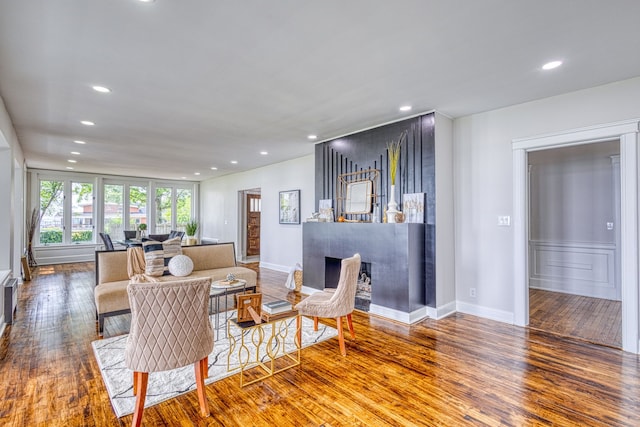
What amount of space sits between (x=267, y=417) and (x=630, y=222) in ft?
11.8

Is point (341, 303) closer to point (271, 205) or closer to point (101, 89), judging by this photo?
Result: point (101, 89)

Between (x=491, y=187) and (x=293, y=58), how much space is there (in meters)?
2.81

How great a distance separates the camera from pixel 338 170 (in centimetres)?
501

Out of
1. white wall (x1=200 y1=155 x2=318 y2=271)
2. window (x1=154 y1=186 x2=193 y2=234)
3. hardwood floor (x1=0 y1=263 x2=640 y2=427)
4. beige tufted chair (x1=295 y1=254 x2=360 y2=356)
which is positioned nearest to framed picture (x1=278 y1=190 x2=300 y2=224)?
white wall (x1=200 y1=155 x2=318 y2=271)

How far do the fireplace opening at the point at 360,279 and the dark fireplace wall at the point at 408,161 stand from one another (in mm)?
829

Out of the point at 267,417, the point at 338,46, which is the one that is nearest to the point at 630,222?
the point at 338,46

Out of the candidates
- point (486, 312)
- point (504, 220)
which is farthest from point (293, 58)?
point (486, 312)

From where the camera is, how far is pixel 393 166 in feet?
13.6

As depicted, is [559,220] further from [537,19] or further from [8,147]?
[8,147]

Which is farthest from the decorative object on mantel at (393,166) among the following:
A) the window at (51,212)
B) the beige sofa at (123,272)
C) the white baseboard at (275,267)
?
the window at (51,212)

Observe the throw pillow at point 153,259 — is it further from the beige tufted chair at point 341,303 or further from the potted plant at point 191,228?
the potted plant at point 191,228

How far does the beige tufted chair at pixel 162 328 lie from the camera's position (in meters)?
1.85

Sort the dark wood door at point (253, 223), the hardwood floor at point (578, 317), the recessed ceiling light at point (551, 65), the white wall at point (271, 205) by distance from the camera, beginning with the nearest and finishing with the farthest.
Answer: the recessed ceiling light at point (551, 65), the hardwood floor at point (578, 317), the white wall at point (271, 205), the dark wood door at point (253, 223)

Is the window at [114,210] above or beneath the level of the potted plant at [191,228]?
above
